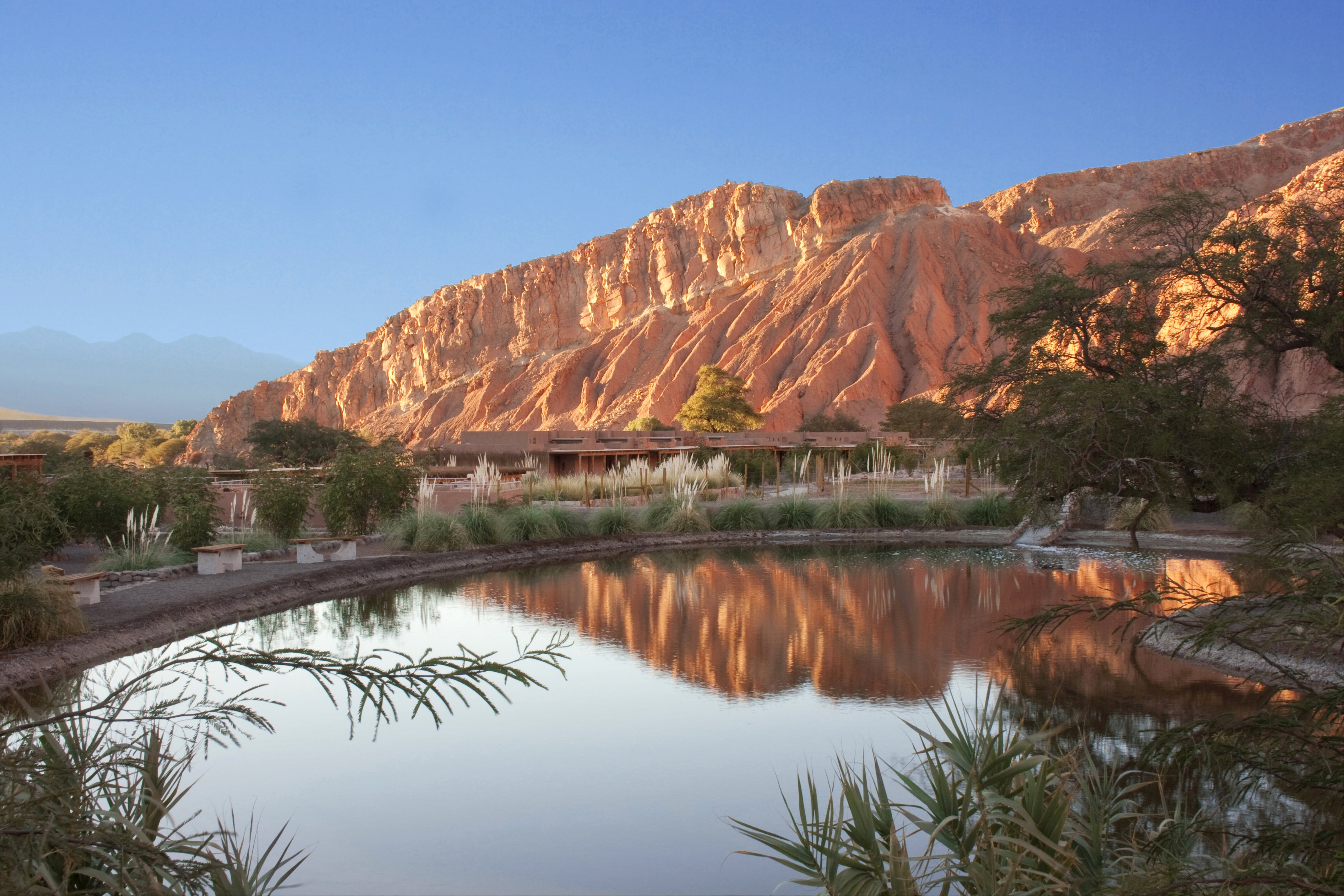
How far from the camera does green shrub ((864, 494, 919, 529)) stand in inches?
902

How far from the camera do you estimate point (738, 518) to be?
74.0ft

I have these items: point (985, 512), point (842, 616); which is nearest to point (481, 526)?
point (842, 616)

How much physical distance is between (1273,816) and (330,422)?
104989 millimetres

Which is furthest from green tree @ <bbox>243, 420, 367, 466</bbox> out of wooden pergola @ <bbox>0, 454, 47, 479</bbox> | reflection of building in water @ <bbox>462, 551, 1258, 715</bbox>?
reflection of building in water @ <bbox>462, 551, 1258, 715</bbox>

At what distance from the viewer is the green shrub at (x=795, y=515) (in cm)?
2273

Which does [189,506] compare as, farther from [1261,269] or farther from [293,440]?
[293,440]

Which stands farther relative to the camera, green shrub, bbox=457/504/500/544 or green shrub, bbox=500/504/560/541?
green shrub, bbox=500/504/560/541

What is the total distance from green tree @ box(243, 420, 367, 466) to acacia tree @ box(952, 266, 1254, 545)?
136 ft

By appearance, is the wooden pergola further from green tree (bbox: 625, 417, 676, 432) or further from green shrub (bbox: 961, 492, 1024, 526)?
green tree (bbox: 625, 417, 676, 432)

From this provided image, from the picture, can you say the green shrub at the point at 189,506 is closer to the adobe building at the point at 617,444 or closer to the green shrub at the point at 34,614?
the green shrub at the point at 34,614

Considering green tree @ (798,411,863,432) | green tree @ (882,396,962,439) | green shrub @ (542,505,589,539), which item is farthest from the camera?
green tree @ (798,411,863,432)

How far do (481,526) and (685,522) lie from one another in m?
4.83

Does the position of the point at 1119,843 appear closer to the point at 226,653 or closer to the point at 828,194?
the point at 226,653

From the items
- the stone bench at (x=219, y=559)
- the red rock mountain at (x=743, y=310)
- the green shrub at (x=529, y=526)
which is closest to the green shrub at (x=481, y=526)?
the green shrub at (x=529, y=526)
